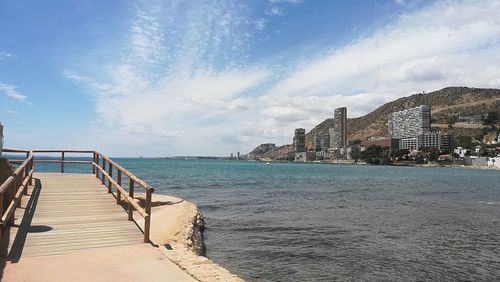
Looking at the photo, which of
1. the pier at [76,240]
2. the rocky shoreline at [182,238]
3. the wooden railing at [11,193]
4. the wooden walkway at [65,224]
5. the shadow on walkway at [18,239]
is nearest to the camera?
the pier at [76,240]

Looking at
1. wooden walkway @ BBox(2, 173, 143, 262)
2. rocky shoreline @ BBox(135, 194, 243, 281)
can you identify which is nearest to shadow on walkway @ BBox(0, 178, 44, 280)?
wooden walkway @ BBox(2, 173, 143, 262)

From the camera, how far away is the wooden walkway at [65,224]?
28.3ft

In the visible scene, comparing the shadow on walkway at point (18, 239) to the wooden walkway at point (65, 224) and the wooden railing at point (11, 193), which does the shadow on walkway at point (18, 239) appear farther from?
the wooden railing at point (11, 193)

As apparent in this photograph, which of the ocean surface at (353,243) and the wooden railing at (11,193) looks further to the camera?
the ocean surface at (353,243)

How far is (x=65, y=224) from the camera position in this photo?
10.4 m

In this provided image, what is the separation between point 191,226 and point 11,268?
7500mm

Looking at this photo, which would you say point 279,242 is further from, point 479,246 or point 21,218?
point 21,218

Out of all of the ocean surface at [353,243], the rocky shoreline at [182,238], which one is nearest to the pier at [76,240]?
the rocky shoreline at [182,238]

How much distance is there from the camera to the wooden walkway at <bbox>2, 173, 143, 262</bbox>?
8641mm

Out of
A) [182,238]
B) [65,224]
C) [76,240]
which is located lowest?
[182,238]

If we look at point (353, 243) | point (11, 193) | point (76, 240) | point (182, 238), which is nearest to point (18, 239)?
point (76, 240)

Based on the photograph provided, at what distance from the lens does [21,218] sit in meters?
10.6

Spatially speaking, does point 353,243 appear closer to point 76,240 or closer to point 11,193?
point 76,240

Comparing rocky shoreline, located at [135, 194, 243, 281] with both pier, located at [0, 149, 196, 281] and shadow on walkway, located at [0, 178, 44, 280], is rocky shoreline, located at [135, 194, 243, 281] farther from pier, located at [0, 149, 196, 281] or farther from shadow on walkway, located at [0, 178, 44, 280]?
shadow on walkway, located at [0, 178, 44, 280]
